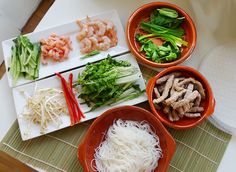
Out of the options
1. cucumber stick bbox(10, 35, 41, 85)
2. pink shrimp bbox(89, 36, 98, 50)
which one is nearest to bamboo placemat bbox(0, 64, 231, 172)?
cucumber stick bbox(10, 35, 41, 85)

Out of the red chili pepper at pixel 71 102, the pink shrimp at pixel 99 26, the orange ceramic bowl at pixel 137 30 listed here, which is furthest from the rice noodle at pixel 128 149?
the pink shrimp at pixel 99 26

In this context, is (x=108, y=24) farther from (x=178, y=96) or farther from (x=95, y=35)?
(x=178, y=96)

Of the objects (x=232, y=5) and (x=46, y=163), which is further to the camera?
(x=232, y=5)

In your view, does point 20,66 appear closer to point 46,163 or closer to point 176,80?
point 46,163

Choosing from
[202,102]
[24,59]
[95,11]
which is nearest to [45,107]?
[24,59]

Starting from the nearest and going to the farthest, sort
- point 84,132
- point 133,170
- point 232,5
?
point 133,170 < point 84,132 < point 232,5

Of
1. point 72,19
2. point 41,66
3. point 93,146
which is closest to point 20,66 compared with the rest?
point 41,66

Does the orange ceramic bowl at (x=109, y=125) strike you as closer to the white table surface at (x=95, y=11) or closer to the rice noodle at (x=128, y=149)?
the rice noodle at (x=128, y=149)

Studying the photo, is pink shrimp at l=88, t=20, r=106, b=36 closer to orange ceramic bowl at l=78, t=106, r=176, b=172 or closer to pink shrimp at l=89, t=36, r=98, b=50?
pink shrimp at l=89, t=36, r=98, b=50
